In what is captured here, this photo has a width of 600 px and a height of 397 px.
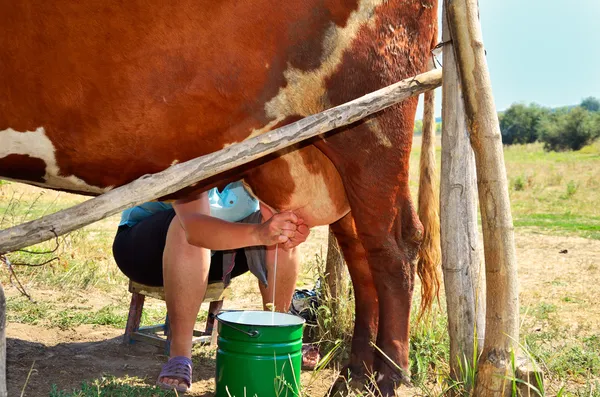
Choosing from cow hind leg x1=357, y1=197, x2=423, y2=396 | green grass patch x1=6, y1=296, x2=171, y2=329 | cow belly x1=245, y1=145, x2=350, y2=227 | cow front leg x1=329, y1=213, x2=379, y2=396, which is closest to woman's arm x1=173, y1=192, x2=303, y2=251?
cow belly x1=245, y1=145, x2=350, y2=227

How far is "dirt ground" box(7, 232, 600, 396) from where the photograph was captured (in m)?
3.11

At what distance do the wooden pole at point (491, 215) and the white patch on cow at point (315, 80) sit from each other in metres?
0.54

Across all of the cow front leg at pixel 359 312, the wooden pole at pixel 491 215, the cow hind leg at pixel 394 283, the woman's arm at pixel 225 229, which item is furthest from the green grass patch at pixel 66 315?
the wooden pole at pixel 491 215

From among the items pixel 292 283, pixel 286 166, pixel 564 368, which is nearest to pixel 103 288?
pixel 292 283

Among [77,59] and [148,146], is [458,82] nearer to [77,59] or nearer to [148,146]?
[148,146]

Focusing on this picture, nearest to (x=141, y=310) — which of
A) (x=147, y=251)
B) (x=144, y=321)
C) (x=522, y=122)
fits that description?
(x=147, y=251)

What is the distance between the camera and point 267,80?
8.54ft

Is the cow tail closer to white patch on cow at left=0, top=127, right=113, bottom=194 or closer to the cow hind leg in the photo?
the cow hind leg

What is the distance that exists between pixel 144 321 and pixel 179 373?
131 cm

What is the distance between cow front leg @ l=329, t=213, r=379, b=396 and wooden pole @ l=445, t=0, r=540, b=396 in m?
0.81

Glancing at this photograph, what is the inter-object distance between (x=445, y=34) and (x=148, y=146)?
115 centimetres

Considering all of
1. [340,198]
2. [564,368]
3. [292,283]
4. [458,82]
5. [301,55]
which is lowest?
[564,368]

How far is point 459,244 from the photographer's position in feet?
7.88

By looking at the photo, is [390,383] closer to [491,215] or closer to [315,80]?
[491,215]
